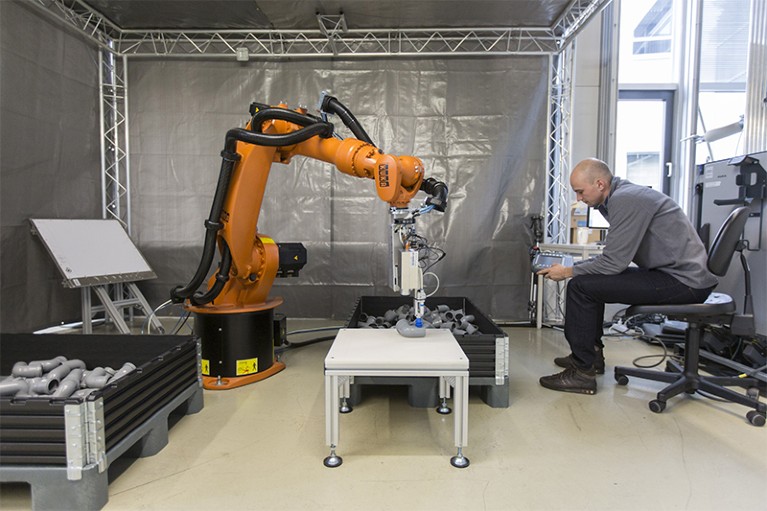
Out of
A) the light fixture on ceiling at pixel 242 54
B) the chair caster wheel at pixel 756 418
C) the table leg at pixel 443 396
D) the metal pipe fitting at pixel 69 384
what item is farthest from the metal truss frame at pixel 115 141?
the chair caster wheel at pixel 756 418

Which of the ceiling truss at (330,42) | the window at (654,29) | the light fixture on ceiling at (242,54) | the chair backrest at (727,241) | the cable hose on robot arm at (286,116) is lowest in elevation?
the chair backrest at (727,241)

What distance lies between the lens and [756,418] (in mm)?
2197

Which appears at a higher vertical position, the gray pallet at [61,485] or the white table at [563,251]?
the white table at [563,251]

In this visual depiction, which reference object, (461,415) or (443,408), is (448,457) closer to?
(461,415)

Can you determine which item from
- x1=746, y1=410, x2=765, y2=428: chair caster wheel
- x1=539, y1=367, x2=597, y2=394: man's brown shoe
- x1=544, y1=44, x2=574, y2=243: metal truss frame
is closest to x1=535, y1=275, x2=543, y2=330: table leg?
x1=544, y1=44, x2=574, y2=243: metal truss frame

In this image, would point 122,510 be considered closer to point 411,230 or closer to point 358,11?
point 411,230

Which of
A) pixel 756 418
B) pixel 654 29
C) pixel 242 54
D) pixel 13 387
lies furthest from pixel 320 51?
pixel 756 418

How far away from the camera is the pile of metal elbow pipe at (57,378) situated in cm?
191

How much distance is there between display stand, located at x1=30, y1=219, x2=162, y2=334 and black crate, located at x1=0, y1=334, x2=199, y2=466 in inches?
55.2

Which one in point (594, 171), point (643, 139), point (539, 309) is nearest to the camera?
point (594, 171)

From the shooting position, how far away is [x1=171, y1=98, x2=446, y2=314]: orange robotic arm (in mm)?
2227

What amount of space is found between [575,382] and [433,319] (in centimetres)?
97

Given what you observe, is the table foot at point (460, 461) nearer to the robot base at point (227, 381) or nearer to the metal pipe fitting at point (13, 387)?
the robot base at point (227, 381)

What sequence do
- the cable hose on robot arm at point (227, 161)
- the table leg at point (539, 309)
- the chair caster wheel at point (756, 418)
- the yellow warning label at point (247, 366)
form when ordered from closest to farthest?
1. the chair caster wheel at point (756, 418)
2. the cable hose on robot arm at point (227, 161)
3. the yellow warning label at point (247, 366)
4. the table leg at point (539, 309)
